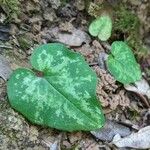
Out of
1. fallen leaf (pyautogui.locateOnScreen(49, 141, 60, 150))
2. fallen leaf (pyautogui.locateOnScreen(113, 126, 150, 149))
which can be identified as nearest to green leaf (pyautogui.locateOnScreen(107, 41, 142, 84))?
fallen leaf (pyautogui.locateOnScreen(113, 126, 150, 149))

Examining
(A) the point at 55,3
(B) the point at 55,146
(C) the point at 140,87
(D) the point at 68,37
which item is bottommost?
(B) the point at 55,146

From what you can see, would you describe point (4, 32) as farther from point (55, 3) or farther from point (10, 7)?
point (55, 3)

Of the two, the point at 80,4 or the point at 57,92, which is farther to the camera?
the point at 80,4

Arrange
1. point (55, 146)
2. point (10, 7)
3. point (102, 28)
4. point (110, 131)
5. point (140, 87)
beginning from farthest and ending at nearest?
point (102, 28)
point (140, 87)
point (10, 7)
point (110, 131)
point (55, 146)

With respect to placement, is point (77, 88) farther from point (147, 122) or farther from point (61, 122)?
point (147, 122)

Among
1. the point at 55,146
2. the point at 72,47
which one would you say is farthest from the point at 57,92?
the point at 72,47

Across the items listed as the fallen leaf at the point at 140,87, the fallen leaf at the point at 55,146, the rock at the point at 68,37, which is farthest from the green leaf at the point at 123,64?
the fallen leaf at the point at 55,146
